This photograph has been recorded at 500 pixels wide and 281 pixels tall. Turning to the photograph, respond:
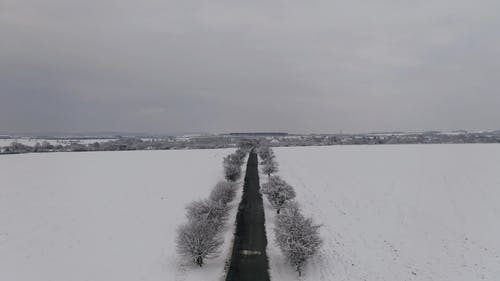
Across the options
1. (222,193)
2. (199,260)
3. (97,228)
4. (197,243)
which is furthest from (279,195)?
(97,228)

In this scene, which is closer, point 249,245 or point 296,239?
point 296,239

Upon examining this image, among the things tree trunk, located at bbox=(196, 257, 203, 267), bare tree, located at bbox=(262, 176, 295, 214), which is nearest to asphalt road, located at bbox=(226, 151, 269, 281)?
bare tree, located at bbox=(262, 176, 295, 214)

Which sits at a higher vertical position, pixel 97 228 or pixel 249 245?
pixel 249 245

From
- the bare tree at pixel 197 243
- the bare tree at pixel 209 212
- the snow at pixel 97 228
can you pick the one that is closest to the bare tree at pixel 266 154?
the snow at pixel 97 228

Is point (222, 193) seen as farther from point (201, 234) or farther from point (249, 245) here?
point (201, 234)

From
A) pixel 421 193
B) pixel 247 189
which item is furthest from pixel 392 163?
pixel 247 189

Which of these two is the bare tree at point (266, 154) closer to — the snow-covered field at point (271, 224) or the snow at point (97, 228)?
the snow-covered field at point (271, 224)
